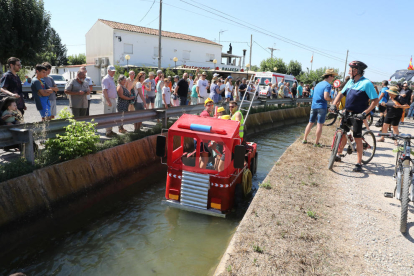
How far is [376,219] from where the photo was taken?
183 inches

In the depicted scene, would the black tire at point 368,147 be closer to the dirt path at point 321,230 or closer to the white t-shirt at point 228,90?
the dirt path at point 321,230

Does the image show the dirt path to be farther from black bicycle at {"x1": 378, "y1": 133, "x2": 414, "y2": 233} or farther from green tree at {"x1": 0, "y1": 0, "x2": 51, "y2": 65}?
green tree at {"x1": 0, "y1": 0, "x2": 51, "y2": 65}

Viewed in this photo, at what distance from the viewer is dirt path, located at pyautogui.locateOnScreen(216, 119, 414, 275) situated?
3.44 m

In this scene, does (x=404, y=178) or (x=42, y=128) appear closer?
(x=404, y=178)

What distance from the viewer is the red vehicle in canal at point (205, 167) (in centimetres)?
554

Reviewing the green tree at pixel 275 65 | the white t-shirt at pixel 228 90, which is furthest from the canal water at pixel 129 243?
the green tree at pixel 275 65

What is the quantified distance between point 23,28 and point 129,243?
68.2ft

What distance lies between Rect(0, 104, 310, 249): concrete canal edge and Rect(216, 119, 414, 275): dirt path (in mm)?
3238

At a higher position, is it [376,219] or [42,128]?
[42,128]

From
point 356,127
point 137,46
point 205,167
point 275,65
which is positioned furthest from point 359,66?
point 275,65

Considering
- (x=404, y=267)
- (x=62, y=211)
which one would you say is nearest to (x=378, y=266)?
(x=404, y=267)

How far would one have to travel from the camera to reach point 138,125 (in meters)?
8.92

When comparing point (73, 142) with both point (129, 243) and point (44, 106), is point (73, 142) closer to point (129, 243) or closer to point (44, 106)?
point (44, 106)

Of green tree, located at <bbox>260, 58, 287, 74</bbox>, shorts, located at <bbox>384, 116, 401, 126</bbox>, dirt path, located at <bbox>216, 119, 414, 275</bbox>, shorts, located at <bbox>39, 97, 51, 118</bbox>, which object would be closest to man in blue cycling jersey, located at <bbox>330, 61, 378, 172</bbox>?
dirt path, located at <bbox>216, 119, 414, 275</bbox>
